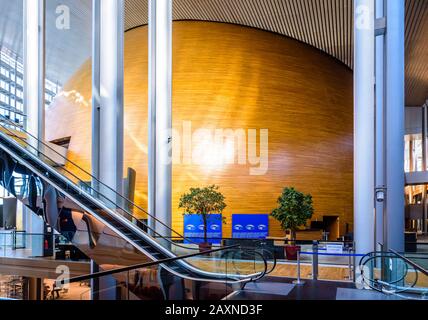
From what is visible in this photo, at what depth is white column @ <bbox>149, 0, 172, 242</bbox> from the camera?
15672 millimetres

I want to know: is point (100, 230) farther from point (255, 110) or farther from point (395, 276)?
point (255, 110)

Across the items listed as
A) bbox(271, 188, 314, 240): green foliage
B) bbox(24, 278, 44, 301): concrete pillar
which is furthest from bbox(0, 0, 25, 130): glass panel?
bbox(271, 188, 314, 240): green foliage

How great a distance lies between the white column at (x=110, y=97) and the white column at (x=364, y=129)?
22.0ft

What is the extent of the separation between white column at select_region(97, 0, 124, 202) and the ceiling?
9.43m

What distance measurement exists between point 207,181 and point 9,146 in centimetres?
1326

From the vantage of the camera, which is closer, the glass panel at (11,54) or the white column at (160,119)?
the white column at (160,119)

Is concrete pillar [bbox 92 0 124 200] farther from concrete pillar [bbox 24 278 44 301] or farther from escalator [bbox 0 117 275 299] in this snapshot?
concrete pillar [bbox 24 278 44 301]

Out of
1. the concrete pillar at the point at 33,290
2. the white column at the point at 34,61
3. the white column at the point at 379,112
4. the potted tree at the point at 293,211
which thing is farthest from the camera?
the white column at the point at 34,61

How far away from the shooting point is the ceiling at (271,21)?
20.1 meters

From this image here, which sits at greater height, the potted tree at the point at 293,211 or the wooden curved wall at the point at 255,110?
the wooden curved wall at the point at 255,110

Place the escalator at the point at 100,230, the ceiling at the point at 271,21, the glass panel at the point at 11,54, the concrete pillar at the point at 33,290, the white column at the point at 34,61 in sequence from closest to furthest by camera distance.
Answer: the escalator at the point at 100,230, the concrete pillar at the point at 33,290, the white column at the point at 34,61, the ceiling at the point at 271,21, the glass panel at the point at 11,54

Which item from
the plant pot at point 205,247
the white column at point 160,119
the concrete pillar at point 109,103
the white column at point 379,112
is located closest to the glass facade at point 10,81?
the white column at point 160,119

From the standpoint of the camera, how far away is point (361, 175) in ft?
36.0

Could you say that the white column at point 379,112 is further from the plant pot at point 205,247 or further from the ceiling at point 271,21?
the ceiling at point 271,21
